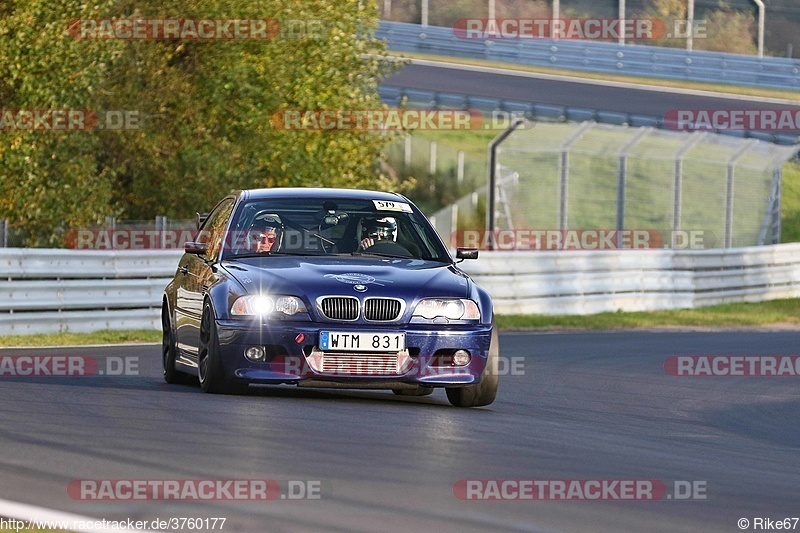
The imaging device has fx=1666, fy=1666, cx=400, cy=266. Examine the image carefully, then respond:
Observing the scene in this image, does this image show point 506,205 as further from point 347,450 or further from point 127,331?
point 347,450

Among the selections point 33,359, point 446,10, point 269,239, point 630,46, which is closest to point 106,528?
point 269,239

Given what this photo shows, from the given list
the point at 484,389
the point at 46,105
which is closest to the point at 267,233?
the point at 484,389

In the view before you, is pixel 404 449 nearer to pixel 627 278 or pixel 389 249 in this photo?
pixel 389 249

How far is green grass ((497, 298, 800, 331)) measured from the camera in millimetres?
22609

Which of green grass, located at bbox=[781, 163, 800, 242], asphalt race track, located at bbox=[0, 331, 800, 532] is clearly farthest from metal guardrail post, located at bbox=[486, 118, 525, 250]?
asphalt race track, located at bbox=[0, 331, 800, 532]

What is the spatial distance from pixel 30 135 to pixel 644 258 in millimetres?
9346

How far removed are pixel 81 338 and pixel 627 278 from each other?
10.1 metres

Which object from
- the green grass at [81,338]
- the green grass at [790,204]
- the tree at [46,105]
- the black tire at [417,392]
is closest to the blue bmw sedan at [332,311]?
the black tire at [417,392]

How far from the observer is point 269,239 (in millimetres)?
11484

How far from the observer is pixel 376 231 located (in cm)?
1164

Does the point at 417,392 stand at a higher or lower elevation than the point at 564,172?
higher

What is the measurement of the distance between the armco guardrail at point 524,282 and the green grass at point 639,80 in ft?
43.9

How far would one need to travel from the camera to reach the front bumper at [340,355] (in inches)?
409

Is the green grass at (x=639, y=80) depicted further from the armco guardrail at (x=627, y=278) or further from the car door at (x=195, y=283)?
the car door at (x=195, y=283)
